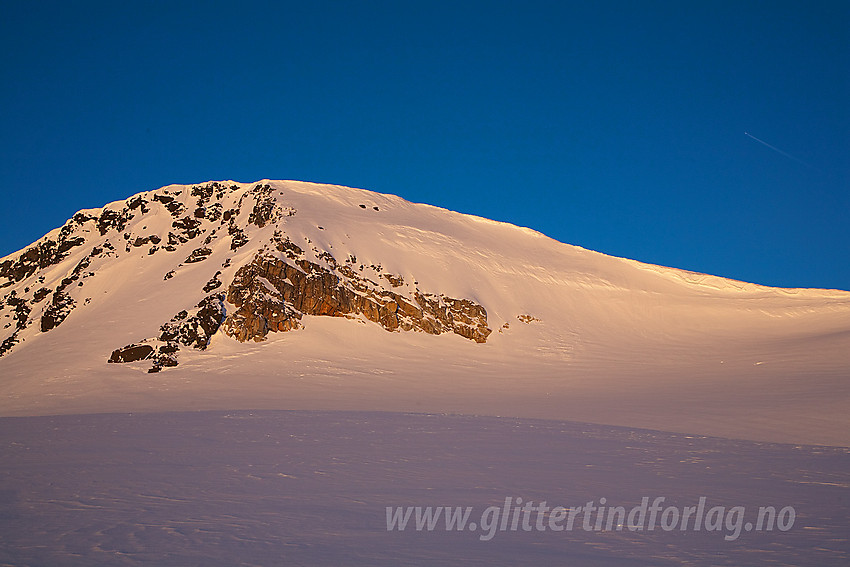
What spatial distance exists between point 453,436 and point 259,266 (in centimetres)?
3807

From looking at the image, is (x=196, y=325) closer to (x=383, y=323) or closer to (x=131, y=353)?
(x=131, y=353)

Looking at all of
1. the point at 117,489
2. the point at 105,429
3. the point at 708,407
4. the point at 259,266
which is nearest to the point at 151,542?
the point at 117,489

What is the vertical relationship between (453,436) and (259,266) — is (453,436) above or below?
below

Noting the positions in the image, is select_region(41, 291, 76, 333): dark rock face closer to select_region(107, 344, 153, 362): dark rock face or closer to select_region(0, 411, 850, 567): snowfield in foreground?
select_region(107, 344, 153, 362): dark rock face

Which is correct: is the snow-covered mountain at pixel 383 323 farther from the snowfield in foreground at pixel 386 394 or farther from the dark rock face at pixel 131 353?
the snowfield in foreground at pixel 386 394

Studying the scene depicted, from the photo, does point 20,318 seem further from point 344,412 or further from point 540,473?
point 540,473

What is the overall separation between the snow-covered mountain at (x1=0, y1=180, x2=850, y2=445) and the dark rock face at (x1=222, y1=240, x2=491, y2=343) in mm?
161

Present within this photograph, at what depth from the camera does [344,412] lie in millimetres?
26922

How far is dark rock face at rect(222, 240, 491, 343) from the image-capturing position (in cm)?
5062

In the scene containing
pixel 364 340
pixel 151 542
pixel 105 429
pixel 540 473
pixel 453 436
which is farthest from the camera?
pixel 364 340

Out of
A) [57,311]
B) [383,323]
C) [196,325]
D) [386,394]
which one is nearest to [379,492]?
[386,394]

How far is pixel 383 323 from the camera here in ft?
174

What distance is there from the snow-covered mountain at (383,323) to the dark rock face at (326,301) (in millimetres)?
161

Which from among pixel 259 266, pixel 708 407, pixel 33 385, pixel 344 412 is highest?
pixel 259 266
